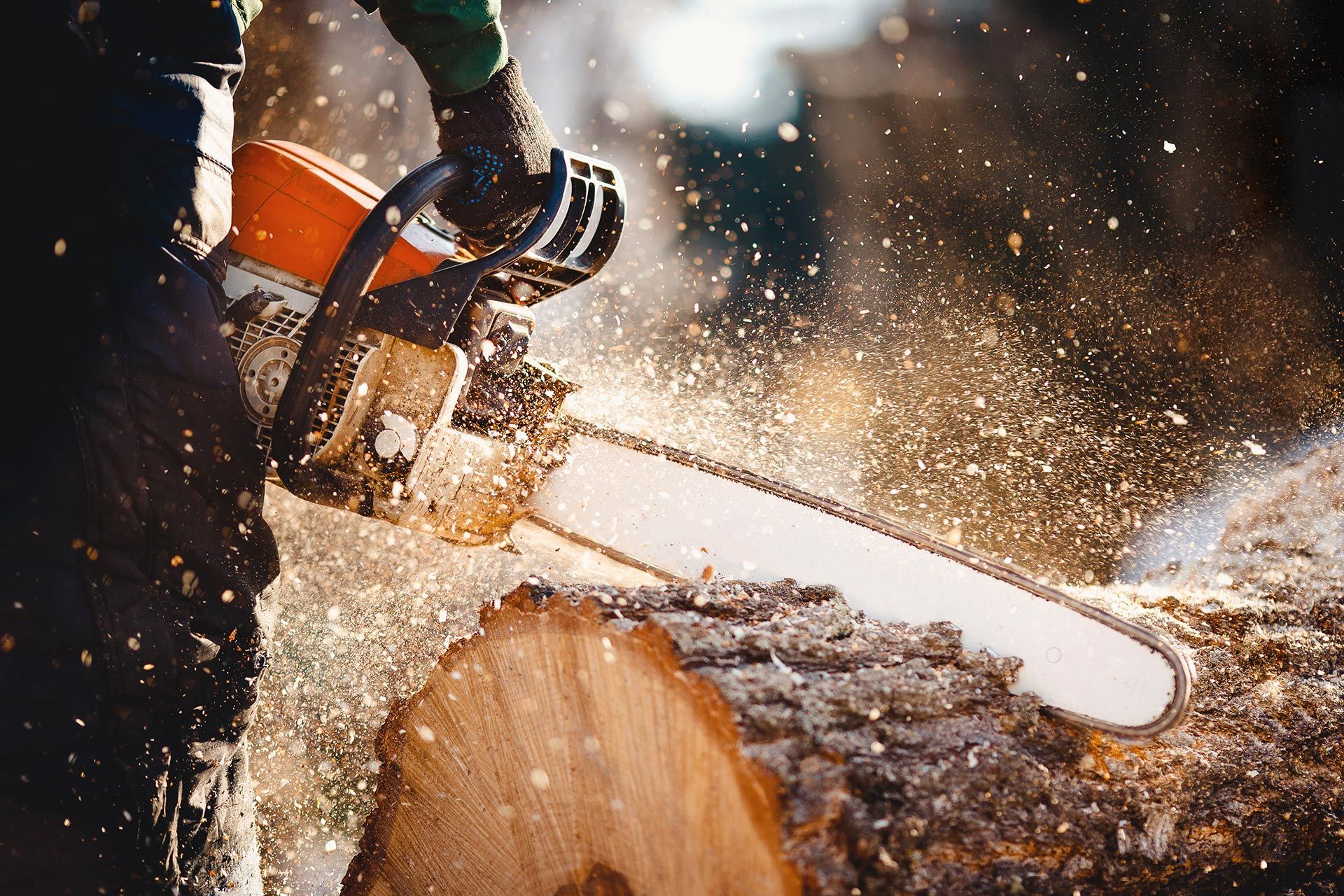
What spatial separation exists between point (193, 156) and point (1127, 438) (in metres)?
3.25

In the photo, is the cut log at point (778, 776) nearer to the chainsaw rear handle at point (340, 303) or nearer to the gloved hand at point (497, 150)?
the chainsaw rear handle at point (340, 303)

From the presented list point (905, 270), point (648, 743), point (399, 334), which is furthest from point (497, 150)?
point (905, 270)

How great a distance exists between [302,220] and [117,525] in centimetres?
67

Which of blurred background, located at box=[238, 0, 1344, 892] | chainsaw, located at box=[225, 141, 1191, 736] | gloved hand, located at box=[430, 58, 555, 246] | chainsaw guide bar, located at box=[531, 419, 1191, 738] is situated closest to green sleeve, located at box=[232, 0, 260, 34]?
chainsaw, located at box=[225, 141, 1191, 736]

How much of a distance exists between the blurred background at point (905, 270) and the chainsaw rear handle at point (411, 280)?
4.53ft

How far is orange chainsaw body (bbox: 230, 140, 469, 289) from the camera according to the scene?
A: 138 cm

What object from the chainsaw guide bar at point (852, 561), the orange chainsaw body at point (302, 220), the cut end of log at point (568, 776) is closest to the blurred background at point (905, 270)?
the chainsaw guide bar at point (852, 561)

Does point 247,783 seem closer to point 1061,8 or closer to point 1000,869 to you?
point 1000,869

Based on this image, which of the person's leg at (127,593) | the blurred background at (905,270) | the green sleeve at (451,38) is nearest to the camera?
the person's leg at (127,593)

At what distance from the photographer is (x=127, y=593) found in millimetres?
1186

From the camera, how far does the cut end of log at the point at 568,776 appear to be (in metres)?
0.72

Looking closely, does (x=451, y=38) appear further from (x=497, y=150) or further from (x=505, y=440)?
(x=505, y=440)

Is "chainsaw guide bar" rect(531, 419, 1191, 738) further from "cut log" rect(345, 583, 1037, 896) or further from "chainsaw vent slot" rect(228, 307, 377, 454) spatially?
"chainsaw vent slot" rect(228, 307, 377, 454)

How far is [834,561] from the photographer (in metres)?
1.34
